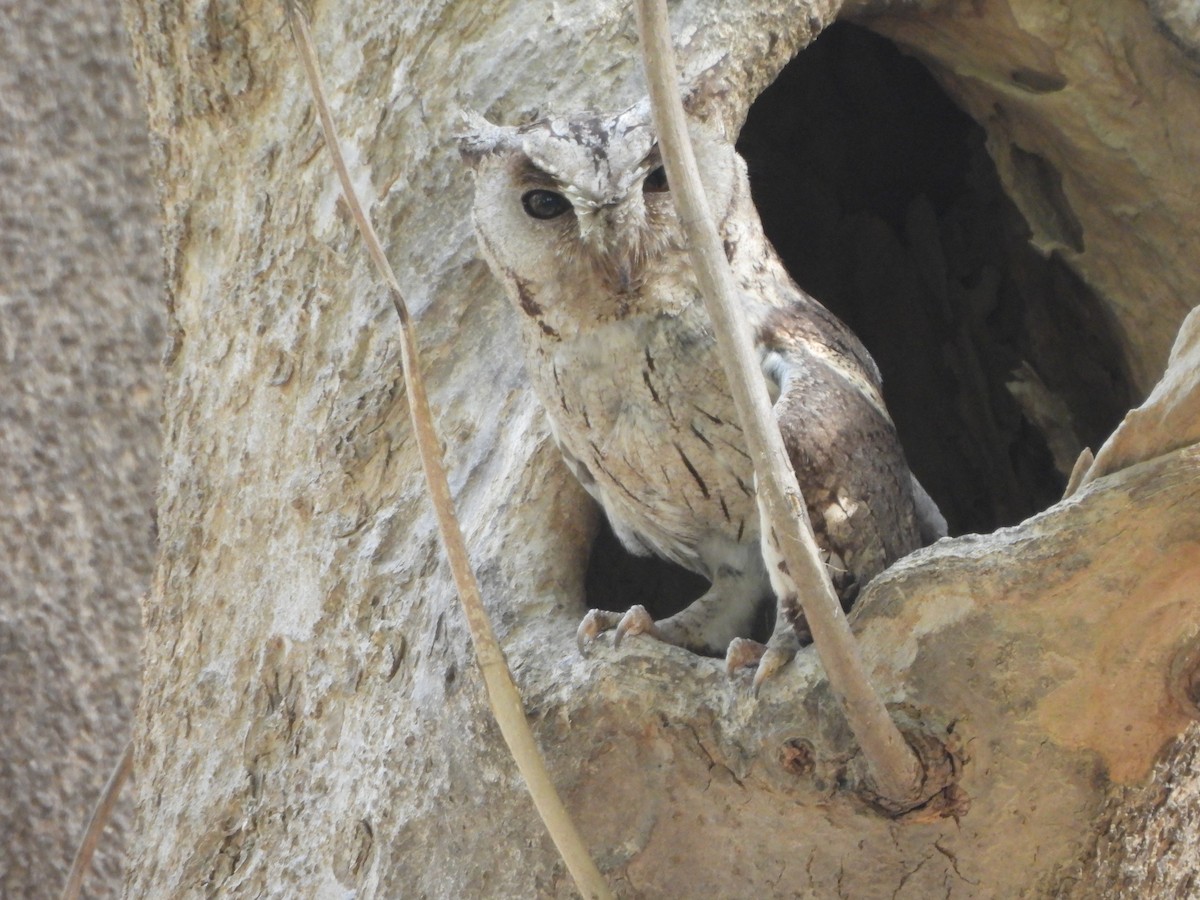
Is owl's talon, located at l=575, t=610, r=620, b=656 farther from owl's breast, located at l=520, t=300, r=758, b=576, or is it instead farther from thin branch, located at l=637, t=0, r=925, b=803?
thin branch, located at l=637, t=0, r=925, b=803

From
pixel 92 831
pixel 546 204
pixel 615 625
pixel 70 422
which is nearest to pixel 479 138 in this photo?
pixel 546 204

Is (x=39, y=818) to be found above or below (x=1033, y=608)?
above

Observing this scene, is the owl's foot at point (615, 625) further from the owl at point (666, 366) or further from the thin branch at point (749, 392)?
the thin branch at point (749, 392)

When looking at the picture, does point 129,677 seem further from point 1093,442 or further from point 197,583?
point 1093,442

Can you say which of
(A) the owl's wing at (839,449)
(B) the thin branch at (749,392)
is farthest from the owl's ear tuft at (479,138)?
(B) the thin branch at (749,392)

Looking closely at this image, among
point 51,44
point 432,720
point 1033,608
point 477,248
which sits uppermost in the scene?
point 51,44

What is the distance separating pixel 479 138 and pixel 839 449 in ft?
1.77

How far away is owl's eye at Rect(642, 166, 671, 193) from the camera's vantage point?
135cm

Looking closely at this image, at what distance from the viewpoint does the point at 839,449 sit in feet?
4.12

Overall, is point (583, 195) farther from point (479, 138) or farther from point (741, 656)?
point (741, 656)

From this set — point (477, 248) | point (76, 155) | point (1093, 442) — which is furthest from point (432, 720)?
point (76, 155)

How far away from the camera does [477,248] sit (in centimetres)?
164

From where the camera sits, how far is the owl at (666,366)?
1280 millimetres

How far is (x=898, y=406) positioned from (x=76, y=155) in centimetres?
Answer: 163
